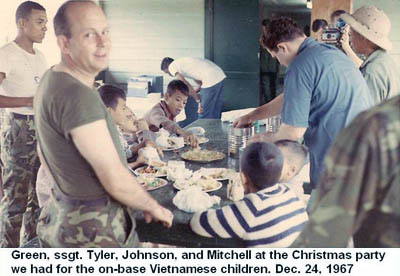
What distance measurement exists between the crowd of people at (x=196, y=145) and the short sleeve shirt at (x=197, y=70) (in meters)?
1.03

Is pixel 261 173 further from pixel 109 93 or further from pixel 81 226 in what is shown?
pixel 109 93

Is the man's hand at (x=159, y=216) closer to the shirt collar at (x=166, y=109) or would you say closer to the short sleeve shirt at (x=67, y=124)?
the short sleeve shirt at (x=67, y=124)

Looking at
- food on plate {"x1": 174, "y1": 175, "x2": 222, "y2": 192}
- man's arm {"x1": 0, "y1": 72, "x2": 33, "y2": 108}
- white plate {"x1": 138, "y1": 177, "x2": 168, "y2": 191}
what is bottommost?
white plate {"x1": 138, "y1": 177, "x2": 168, "y2": 191}

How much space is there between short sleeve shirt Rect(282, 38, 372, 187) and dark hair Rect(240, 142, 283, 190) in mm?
456

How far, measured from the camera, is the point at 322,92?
1605 mm

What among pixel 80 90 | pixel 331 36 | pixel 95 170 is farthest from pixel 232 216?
pixel 331 36

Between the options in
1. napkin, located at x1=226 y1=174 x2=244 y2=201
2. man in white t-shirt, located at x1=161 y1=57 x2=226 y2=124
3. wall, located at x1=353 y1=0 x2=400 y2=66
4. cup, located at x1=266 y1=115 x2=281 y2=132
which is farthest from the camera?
wall, located at x1=353 y1=0 x2=400 y2=66

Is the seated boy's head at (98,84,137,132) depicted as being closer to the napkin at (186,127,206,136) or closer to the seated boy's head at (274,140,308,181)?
the seated boy's head at (274,140,308,181)

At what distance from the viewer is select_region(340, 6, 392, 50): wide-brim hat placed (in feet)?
5.82

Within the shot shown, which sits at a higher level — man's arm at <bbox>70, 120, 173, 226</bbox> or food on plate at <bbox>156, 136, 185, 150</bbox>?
man's arm at <bbox>70, 120, 173, 226</bbox>

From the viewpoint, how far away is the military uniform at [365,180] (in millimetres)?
549

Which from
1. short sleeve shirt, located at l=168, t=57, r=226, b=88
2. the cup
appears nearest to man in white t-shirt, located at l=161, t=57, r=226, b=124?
short sleeve shirt, located at l=168, t=57, r=226, b=88

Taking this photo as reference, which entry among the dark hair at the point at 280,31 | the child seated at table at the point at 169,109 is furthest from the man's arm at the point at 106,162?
the child seated at table at the point at 169,109

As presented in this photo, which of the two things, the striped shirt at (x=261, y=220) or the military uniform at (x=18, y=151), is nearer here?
the striped shirt at (x=261, y=220)
